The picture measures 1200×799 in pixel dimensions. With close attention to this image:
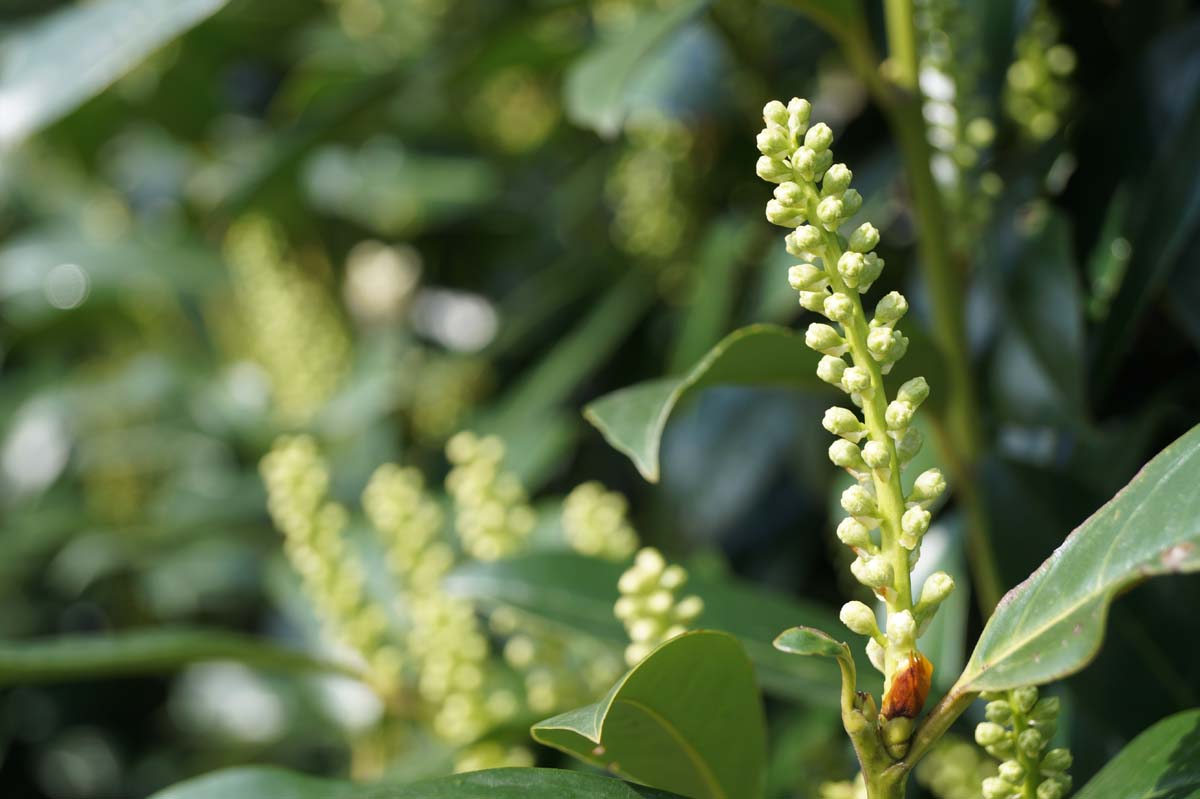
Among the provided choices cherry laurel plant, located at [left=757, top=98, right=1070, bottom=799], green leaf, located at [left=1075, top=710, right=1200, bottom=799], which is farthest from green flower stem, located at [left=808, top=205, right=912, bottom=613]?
green leaf, located at [left=1075, top=710, right=1200, bottom=799]

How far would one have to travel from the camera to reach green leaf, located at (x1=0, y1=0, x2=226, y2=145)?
889 millimetres

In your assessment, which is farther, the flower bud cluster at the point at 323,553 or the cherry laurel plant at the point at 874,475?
the flower bud cluster at the point at 323,553

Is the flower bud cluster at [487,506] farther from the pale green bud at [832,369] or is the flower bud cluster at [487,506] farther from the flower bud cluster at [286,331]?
the flower bud cluster at [286,331]

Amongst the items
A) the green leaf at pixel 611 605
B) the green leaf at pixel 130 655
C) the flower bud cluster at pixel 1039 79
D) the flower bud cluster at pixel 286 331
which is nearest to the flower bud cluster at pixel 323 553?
A: the green leaf at pixel 130 655

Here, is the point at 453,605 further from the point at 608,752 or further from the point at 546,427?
the point at 546,427

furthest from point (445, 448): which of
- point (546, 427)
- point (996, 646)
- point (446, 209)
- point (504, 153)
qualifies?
point (996, 646)

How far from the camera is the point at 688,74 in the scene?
1342mm

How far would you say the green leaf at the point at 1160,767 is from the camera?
1.51 ft

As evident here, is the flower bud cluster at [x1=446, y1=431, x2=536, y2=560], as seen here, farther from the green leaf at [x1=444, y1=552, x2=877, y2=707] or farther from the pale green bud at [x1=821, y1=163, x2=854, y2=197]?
the pale green bud at [x1=821, y1=163, x2=854, y2=197]

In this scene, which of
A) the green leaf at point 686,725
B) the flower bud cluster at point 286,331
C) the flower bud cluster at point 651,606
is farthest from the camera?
the flower bud cluster at point 286,331

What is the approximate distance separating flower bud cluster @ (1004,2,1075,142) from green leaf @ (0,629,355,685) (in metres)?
0.66

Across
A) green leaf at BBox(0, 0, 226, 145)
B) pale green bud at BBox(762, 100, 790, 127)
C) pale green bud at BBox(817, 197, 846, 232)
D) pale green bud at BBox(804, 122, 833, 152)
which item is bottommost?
pale green bud at BBox(817, 197, 846, 232)

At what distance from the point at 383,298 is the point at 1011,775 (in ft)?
6.31

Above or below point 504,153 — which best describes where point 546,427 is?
below
